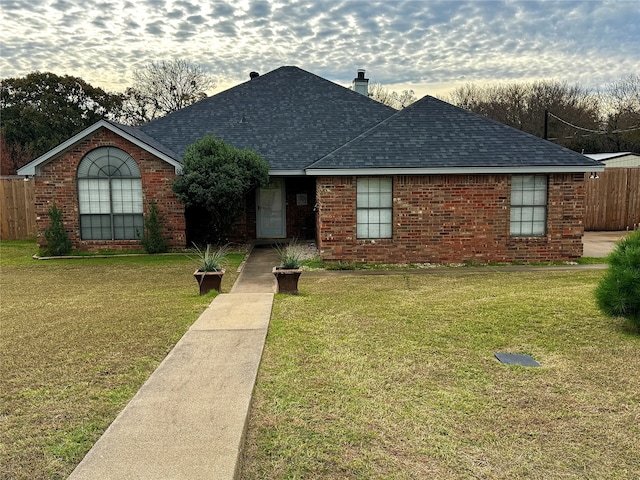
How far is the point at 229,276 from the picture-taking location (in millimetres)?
10430

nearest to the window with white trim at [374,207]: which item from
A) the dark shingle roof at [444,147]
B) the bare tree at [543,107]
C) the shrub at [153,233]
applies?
the dark shingle roof at [444,147]

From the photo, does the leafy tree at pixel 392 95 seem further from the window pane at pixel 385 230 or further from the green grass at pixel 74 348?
the green grass at pixel 74 348

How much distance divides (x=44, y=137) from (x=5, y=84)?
459 cm

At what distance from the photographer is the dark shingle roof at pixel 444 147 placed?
11.4m

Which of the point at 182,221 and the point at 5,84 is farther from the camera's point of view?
the point at 5,84

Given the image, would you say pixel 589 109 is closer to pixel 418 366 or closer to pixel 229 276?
pixel 229 276

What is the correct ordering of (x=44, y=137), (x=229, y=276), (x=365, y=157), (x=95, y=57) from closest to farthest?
(x=229, y=276)
(x=365, y=157)
(x=95, y=57)
(x=44, y=137)

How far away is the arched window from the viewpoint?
13445mm

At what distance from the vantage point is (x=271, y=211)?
53.7 ft

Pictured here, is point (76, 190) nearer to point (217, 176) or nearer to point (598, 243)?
point (217, 176)

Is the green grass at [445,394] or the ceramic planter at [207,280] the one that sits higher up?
the ceramic planter at [207,280]

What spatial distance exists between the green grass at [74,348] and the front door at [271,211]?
537cm

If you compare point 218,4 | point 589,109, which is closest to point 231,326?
point 218,4

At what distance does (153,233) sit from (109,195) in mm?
1720
